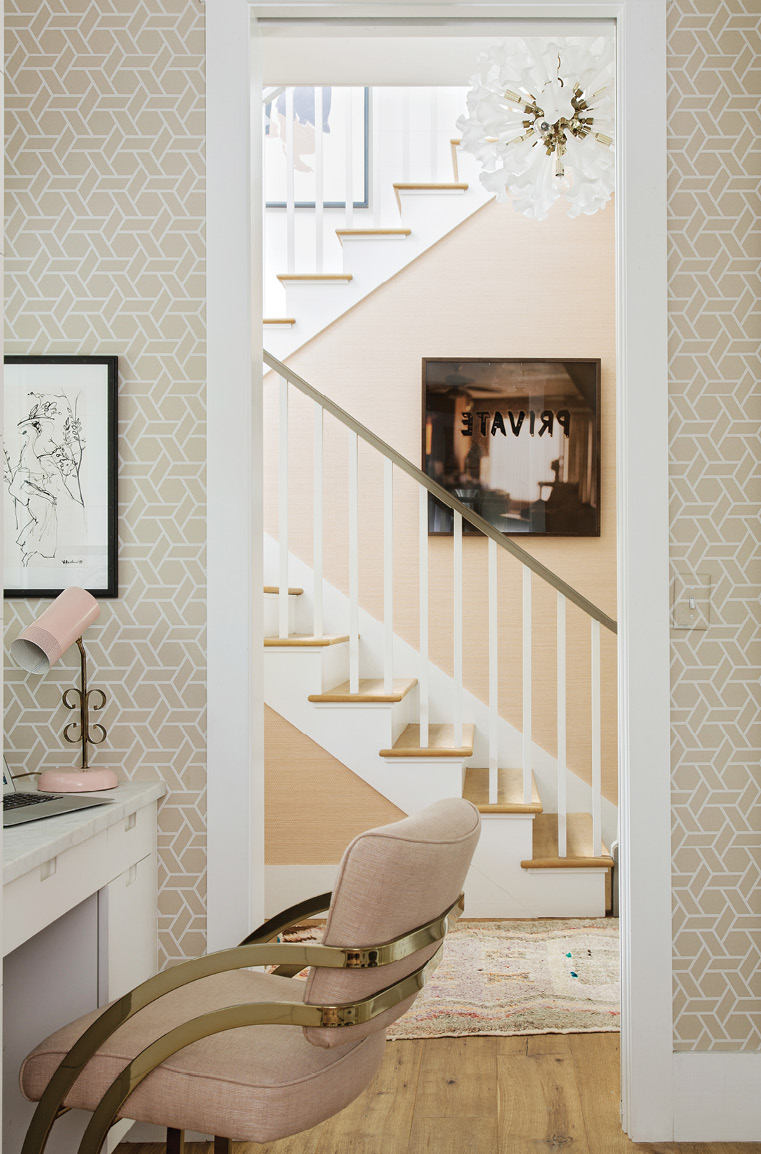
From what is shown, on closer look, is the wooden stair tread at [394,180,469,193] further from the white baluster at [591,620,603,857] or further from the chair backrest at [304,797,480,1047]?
the chair backrest at [304,797,480,1047]

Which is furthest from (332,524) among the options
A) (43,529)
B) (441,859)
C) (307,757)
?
(441,859)

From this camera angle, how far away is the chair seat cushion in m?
1.35

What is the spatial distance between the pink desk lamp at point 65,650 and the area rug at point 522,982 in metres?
1.21

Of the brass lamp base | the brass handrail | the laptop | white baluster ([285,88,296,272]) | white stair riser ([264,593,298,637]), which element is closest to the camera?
the laptop

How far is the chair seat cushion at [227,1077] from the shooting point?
1354mm

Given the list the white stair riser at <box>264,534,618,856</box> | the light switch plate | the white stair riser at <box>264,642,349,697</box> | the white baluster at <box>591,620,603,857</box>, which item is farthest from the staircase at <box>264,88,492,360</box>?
the light switch plate

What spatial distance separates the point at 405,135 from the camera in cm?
435

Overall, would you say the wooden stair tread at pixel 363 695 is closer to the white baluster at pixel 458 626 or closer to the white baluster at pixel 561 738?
the white baluster at pixel 458 626

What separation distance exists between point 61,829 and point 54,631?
41 cm

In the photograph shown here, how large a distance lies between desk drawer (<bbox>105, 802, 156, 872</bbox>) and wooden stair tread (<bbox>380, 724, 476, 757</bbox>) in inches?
59.4

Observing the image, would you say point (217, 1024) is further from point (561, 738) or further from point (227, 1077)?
point (561, 738)

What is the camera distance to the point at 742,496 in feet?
6.82

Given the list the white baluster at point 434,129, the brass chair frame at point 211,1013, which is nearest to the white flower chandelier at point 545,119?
the white baluster at point 434,129

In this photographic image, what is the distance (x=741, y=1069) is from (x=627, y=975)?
1.06ft
